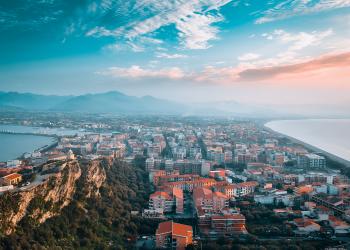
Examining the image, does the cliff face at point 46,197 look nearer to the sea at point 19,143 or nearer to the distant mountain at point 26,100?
the sea at point 19,143

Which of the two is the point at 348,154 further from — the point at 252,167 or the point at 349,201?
the point at 349,201

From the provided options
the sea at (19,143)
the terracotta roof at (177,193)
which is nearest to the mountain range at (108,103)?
the sea at (19,143)

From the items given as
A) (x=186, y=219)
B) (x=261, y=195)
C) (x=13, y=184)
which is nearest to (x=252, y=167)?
(x=261, y=195)

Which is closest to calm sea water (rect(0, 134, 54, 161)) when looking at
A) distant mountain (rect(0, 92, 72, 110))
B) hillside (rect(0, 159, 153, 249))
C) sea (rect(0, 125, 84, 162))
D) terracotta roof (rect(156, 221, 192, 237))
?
sea (rect(0, 125, 84, 162))

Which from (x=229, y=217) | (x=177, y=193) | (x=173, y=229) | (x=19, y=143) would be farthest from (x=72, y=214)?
(x=19, y=143)

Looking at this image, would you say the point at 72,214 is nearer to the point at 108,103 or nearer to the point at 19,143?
the point at 19,143

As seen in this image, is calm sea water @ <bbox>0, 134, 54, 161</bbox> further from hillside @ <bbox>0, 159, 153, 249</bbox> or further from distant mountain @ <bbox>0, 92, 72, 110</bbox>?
distant mountain @ <bbox>0, 92, 72, 110</bbox>
